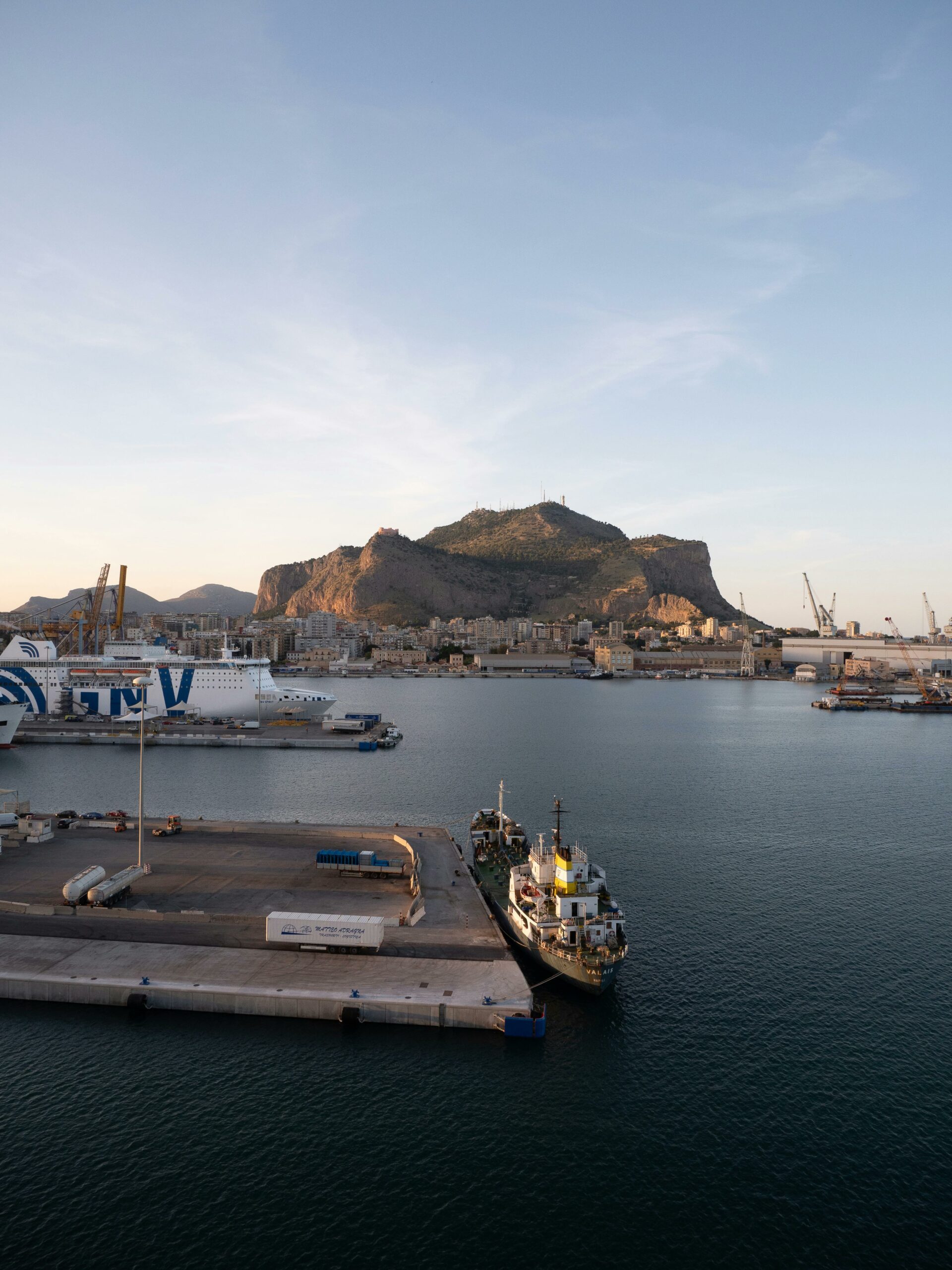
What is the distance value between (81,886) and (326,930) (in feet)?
33.3

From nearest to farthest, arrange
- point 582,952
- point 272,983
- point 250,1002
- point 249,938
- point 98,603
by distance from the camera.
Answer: point 250,1002, point 272,983, point 582,952, point 249,938, point 98,603

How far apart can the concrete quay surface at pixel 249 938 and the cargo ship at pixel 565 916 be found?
125cm

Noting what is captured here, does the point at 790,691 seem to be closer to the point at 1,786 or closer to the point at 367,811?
the point at 367,811

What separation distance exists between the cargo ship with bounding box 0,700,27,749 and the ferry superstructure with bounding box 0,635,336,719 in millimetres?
15267

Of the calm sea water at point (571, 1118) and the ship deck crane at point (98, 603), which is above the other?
the ship deck crane at point (98, 603)

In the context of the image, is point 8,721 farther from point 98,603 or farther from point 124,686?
point 98,603

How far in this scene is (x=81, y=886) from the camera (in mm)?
27891

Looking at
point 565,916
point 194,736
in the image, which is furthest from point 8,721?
point 565,916

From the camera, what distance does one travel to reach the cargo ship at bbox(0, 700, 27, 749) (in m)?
71.6

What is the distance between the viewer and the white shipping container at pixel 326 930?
79.7ft

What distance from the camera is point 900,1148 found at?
57.1 feet

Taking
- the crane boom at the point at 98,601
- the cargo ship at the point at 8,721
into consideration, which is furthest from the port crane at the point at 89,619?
the cargo ship at the point at 8,721

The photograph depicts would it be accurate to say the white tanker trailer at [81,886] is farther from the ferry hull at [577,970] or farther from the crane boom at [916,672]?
the crane boom at [916,672]

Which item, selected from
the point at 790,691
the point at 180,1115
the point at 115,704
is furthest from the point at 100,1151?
the point at 790,691
